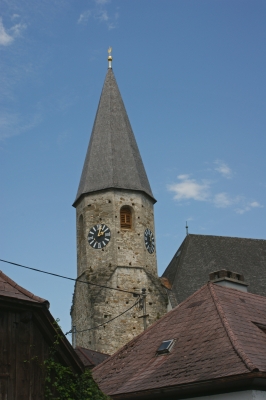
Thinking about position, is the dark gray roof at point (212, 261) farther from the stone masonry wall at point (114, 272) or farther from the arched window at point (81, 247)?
the arched window at point (81, 247)

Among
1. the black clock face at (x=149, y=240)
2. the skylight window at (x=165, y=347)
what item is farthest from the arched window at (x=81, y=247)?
the skylight window at (x=165, y=347)

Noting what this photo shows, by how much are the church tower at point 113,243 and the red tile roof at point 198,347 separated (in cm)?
1582

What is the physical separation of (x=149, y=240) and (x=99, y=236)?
279cm

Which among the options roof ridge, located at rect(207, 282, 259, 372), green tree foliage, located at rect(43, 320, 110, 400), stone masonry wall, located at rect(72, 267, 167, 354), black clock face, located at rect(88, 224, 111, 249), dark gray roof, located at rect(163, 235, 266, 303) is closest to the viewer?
green tree foliage, located at rect(43, 320, 110, 400)

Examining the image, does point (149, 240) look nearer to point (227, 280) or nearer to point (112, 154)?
point (112, 154)

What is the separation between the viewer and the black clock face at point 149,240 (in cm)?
3719

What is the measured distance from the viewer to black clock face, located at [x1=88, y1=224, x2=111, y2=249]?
3634 cm

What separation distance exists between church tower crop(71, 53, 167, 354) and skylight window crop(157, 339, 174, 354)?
16946 mm

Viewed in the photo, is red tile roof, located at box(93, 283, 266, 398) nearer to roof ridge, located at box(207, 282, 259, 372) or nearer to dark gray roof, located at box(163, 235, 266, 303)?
roof ridge, located at box(207, 282, 259, 372)

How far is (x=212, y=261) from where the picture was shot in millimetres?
37594

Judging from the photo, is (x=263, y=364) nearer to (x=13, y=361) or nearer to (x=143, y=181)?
(x=13, y=361)

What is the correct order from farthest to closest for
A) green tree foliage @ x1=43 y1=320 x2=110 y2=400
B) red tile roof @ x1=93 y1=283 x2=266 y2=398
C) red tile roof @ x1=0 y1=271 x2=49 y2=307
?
red tile roof @ x1=93 y1=283 x2=266 y2=398
green tree foliage @ x1=43 y1=320 x2=110 y2=400
red tile roof @ x1=0 y1=271 x2=49 y2=307

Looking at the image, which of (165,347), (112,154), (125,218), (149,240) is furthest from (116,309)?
(165,347)

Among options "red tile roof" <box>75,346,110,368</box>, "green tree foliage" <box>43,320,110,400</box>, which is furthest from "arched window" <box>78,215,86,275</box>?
"green tree foliage" <box>43,320,110,400</box>
